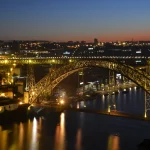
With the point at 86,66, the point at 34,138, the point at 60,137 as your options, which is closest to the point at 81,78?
the point at 86,66

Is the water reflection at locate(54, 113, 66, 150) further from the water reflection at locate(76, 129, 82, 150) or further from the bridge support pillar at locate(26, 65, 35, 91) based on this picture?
the bridge support pillar at locate(26, 65, 35, 91)

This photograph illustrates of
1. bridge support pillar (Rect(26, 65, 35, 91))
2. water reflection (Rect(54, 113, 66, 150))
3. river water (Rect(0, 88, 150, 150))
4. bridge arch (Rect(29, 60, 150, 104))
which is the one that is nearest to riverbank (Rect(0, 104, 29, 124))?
river water (Rect(0, 88, 150, 150))

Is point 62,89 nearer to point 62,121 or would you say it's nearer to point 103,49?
point 103,49

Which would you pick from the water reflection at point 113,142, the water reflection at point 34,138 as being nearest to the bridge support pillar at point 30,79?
the water reflection at point 34,138

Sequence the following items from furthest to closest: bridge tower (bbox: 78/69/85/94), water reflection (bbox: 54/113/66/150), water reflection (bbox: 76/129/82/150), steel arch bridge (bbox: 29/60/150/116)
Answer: bridge tower (bbox: 78/69/85/94) → steel arch bridge (bbox: 29/60/150/116) → water reflection (bbox: 54/113/66/150) → water reflection (bbox: 76/129/82/150)

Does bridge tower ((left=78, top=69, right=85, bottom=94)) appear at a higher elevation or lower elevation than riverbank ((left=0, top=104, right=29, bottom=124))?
higher

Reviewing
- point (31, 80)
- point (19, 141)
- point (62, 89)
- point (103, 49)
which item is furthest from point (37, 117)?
point (103, 49)

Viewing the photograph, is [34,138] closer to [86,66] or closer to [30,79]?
[86,66]
